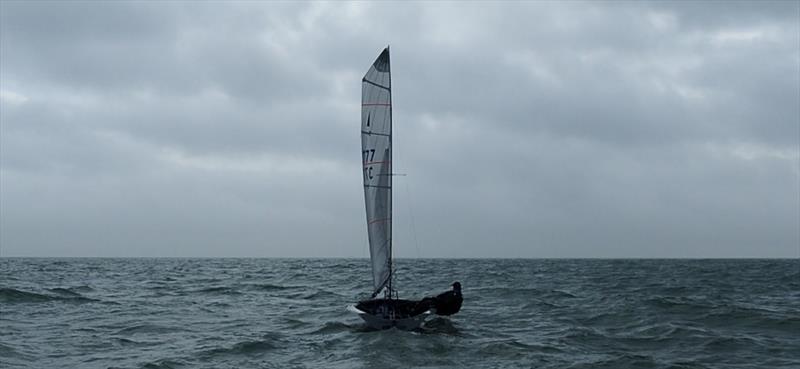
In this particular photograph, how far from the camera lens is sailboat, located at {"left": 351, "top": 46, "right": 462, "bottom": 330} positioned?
23.9 meters

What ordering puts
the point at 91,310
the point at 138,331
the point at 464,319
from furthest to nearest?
the point at 91,310, the point at 464,319, the point at 138,331

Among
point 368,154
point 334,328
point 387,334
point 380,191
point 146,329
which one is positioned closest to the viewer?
point 387,334

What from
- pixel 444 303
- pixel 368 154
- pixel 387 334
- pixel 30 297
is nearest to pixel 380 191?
pixel 368 154

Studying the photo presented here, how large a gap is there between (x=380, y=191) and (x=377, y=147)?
168cm

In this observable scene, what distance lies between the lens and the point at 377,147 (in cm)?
2411

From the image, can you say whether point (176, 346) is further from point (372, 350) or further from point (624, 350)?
point (624, 350)

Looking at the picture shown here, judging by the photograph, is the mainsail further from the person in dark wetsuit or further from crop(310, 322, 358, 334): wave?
crop(310, 322, 358, 334): wave

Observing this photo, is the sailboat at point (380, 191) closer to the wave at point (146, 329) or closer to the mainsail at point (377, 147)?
the mainsail at point (377, 147)

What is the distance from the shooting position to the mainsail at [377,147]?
78.4 ft

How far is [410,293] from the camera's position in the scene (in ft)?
149

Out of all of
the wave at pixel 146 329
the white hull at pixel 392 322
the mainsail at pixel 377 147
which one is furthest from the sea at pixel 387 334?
the mainsail at pixel 377 147

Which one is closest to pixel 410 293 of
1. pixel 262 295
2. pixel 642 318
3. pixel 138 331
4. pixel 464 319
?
pixel 262 295

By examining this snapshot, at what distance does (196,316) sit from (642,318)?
70.6 ft

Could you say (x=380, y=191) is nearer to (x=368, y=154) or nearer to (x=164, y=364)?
(x=368, y=154)
